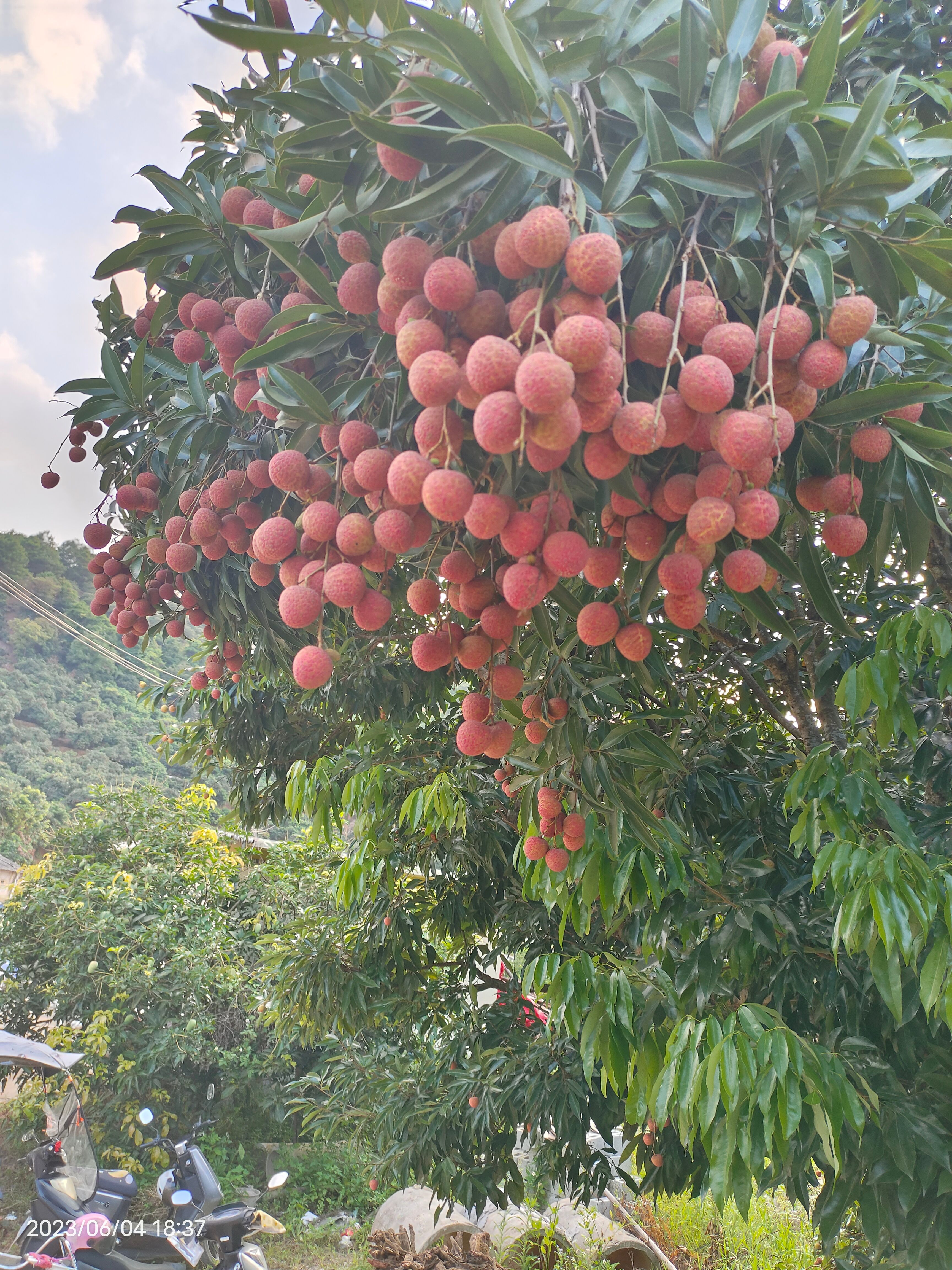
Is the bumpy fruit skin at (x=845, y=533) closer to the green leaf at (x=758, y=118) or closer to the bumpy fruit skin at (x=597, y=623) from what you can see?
the bumpy fruit skin at (x=597, y=623)

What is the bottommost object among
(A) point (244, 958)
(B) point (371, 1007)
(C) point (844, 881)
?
(A) point (244, 958)

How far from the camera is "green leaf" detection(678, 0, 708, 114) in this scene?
0.62 meters

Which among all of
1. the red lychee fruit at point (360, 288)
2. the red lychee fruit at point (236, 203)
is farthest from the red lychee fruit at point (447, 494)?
the red lychee fruit at point (236, 203)

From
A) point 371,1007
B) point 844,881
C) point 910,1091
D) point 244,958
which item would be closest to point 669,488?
point 844,881

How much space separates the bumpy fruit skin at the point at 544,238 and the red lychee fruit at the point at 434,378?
0.08 metres

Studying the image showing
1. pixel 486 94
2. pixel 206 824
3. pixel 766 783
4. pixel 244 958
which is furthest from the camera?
pixel 206 824

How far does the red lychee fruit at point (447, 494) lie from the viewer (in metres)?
0.56

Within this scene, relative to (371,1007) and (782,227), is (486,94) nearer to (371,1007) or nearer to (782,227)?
A: (782,227)

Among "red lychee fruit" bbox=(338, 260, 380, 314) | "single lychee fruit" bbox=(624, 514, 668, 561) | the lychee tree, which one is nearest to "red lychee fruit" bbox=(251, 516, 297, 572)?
the lychee tree

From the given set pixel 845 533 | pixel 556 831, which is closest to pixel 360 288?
pixel 845 533

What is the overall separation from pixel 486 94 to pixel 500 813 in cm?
233

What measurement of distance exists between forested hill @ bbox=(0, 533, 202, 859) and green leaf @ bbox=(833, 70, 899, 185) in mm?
11599

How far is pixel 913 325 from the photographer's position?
33.4 inches

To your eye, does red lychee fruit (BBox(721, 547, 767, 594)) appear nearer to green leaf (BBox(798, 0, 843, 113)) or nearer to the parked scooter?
green leaf (BBox(798, 0, 843, 113))
